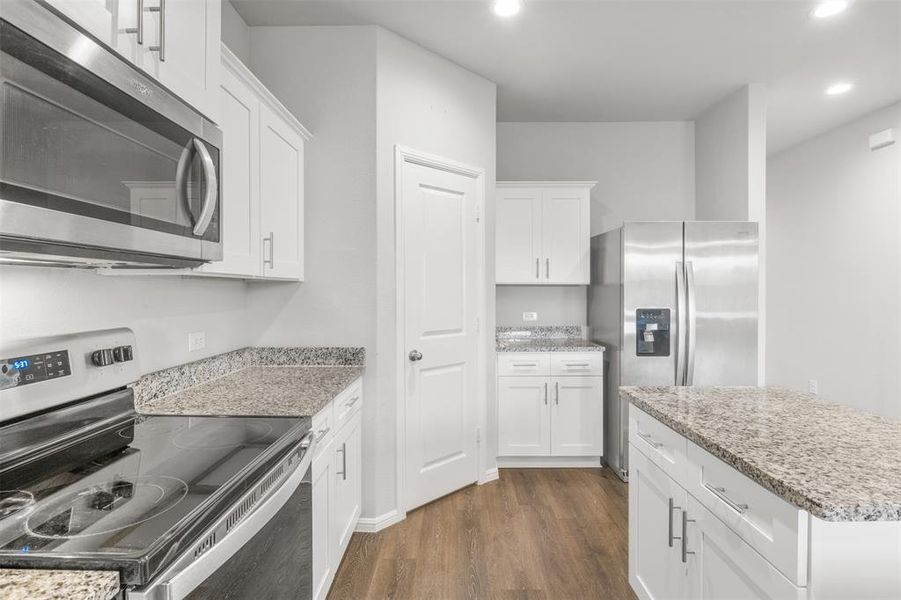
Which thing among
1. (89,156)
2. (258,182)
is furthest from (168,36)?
(258,182)

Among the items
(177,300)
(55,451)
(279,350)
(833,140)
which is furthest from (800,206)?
(55,451)

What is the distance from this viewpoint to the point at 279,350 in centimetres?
260

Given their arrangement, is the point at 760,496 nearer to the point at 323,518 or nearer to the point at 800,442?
the point at 800,442

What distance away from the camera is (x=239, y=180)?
71.7 inches

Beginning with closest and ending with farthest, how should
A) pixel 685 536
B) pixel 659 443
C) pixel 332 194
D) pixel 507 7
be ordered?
pixel 685 536
pixel 659 443
pixel 507 7
pixel 332 194

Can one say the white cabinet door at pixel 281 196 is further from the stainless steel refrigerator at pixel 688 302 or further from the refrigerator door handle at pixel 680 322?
the refrigerator door handle at pixel 680 322

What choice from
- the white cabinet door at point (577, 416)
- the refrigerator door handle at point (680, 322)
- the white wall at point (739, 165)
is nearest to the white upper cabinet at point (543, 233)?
the refrigerator door handle at point (680, 322)

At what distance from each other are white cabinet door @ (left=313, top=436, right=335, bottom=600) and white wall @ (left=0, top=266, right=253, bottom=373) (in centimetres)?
73

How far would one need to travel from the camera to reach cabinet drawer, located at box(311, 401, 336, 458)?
1667 mm

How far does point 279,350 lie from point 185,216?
1481 mm

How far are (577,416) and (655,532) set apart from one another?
1.90 metres

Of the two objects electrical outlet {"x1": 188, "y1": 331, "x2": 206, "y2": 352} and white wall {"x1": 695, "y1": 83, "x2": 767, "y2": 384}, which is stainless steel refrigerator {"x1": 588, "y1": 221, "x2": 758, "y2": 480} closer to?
white wall {"x1": 695, "y1": 83, "x2": 767, "y2": 384}

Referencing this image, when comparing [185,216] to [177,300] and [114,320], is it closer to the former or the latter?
[114,320]

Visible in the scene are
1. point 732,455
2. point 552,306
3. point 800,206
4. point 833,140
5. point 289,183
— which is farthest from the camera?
point 800,206
